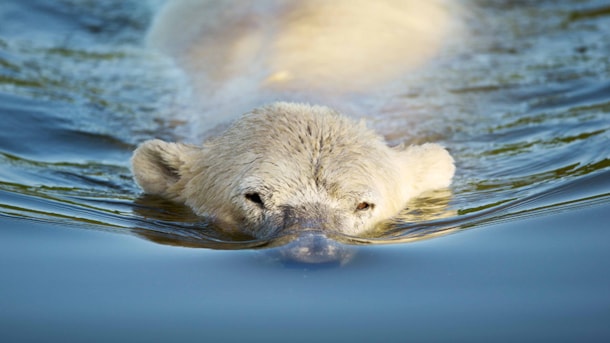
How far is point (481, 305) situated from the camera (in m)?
3.91

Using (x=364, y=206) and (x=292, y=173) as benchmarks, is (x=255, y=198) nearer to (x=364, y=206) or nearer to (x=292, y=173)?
(x=292, y=173)

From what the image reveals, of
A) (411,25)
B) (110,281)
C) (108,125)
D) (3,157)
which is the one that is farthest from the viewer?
(411,25)

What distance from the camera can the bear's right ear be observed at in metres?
6.14

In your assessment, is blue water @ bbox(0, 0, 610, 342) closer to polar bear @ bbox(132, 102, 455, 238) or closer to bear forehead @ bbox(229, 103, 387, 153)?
polar bear @ bbox(132, 102, 455, 238)

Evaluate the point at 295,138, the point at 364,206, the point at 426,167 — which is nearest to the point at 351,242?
the point at 364,206

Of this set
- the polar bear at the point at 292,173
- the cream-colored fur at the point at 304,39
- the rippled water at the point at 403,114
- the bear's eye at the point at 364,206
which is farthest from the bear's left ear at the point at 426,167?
the cream-colored fur at the point at 304,39

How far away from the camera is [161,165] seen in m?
6.29

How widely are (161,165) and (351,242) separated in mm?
1959

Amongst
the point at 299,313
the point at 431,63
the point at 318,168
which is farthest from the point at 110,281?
the point at 431,63

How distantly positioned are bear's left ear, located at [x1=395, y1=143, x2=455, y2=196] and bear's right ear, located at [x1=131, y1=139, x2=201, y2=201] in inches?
54.4

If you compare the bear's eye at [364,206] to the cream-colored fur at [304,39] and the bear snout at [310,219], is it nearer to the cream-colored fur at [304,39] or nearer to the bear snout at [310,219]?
the bear snout at [310,219]

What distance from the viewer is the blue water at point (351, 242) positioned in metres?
3.81

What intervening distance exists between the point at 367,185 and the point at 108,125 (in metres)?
3.43

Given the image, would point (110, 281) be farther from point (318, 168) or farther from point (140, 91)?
point (140, 91)
